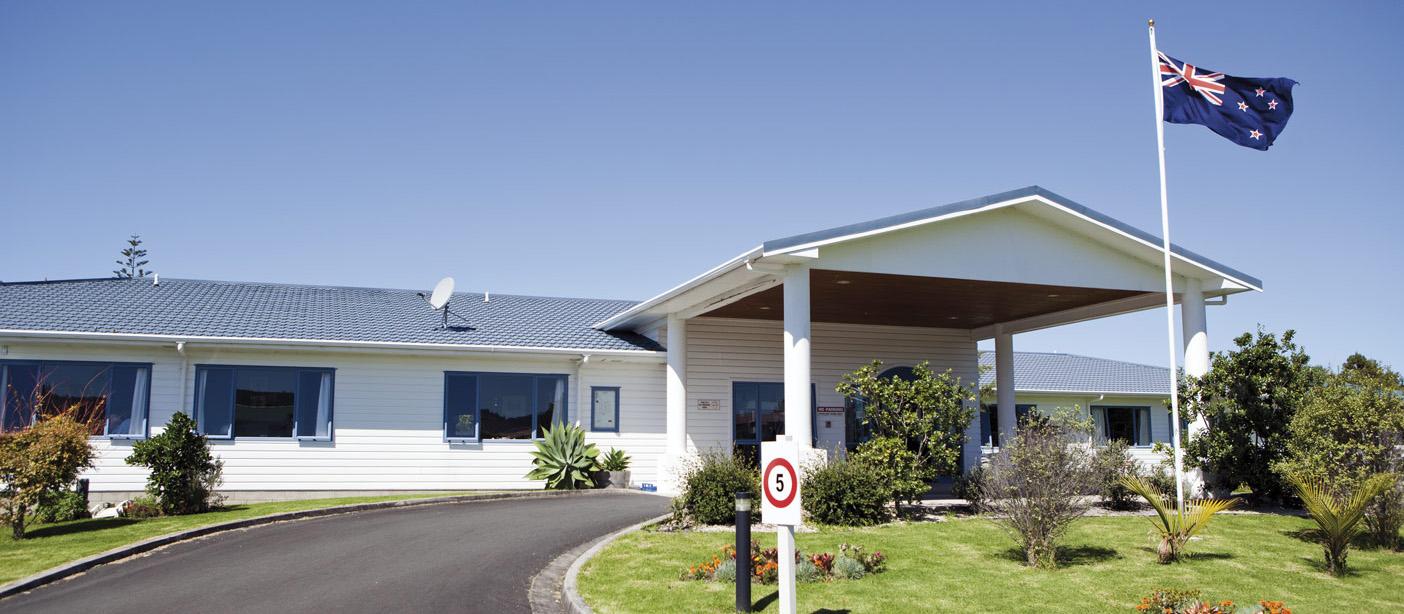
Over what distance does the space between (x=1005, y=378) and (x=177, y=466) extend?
17242 millimetres

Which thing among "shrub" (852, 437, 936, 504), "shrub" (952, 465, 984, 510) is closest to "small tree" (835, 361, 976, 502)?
"shrub" (852, 437, 936, 504)

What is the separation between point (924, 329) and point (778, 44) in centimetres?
838

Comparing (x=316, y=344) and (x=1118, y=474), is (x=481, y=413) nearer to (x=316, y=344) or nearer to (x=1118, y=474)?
(x=316, y=344)

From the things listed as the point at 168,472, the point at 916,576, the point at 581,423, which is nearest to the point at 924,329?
the point at 581,423

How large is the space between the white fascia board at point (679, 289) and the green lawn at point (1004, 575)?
4037 millimetres

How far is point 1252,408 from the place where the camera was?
15070 millimetres

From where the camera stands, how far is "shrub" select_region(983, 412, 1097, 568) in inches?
398

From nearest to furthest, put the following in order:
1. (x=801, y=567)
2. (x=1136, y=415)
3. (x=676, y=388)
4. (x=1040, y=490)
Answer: (x=801, y=567)
(x=1040, y=490)
(x=676, y=388)
(x=1136, y=415)

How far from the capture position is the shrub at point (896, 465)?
1391 centimetres

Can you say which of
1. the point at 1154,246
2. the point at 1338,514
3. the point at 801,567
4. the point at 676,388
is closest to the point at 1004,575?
the point at 801,567

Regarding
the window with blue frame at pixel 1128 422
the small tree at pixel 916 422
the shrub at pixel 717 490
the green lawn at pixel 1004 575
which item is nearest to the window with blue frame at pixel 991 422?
the window with blue frame at pixel 1128 422

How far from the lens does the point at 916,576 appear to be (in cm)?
978

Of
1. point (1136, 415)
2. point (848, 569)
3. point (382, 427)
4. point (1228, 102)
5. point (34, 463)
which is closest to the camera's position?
point (848, 569)

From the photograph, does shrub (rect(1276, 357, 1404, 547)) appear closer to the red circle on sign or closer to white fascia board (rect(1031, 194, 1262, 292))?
white fascia board (rect(1031, 194, 1262, 292))
